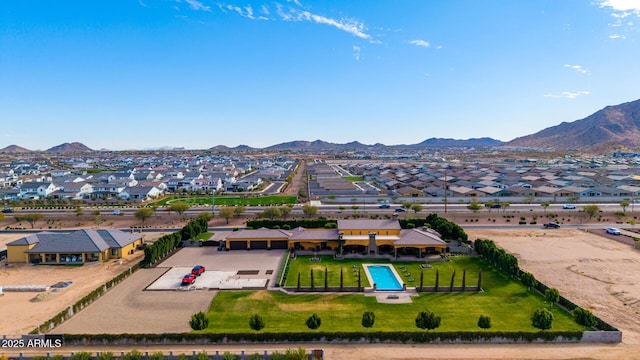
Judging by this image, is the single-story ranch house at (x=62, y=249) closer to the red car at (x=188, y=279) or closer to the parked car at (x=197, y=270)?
the parked car at (x=197, y=270)

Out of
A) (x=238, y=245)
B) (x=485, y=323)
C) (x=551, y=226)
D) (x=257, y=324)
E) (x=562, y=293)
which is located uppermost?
(x=238, y=245)

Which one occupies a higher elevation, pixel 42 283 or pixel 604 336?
pixel 42 283

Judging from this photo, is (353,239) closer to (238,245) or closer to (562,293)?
(238,245)

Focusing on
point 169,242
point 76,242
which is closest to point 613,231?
point 169,242

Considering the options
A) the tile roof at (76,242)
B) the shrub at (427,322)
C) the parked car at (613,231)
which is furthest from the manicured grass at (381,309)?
the parked car at (613,231)

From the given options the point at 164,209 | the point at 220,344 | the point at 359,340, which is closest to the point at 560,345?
the point at 359,340

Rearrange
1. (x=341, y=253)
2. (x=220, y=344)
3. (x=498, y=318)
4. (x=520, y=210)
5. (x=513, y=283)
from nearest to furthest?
(x=220, y=344), (x=498, y=318), (x=513, y=283), (x=341, y=253), (x=520, y=210)

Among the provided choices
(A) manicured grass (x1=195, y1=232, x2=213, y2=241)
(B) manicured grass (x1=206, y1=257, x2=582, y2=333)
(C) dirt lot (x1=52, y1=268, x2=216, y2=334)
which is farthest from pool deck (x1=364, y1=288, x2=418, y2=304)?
(A) manicured grass (x1=195, y1=232, x2=213, y2=241)

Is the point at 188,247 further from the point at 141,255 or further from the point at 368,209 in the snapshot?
the point at 368,209
